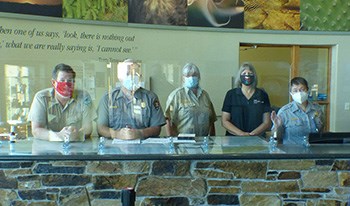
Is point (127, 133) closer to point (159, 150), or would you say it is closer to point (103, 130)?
point (103, 130)

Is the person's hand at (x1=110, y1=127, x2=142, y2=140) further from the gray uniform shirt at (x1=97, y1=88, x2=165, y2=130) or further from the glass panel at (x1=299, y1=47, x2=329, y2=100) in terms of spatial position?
the glass panel at (x1=299, y1=47, x2=329, y2=100)

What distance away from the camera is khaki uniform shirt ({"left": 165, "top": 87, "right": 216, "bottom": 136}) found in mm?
3709

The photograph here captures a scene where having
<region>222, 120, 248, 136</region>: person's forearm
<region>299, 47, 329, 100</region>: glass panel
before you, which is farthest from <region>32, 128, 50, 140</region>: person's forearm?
<region>299, 47, 329, 100</region>: glass panel

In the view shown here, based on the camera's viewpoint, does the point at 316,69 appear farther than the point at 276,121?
Yes

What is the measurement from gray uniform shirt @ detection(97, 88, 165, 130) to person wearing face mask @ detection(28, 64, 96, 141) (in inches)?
6.5

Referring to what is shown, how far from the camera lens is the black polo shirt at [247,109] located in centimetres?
374

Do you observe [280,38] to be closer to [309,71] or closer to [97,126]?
[309,71]

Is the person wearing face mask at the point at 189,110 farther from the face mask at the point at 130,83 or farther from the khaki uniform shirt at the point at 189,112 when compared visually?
the face mask at the point at 130,83

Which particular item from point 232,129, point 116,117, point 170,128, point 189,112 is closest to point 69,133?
point 116,117

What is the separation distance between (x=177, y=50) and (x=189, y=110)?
A: 178 cm

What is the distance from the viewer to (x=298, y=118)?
3170 millimetres

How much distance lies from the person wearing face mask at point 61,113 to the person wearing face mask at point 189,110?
96 centimetres

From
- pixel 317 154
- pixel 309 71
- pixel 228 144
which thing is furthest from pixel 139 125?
pixel 309 71

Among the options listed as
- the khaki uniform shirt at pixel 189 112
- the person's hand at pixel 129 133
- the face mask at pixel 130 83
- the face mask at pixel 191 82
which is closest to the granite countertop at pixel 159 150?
the person's hand at pixel 129 133
